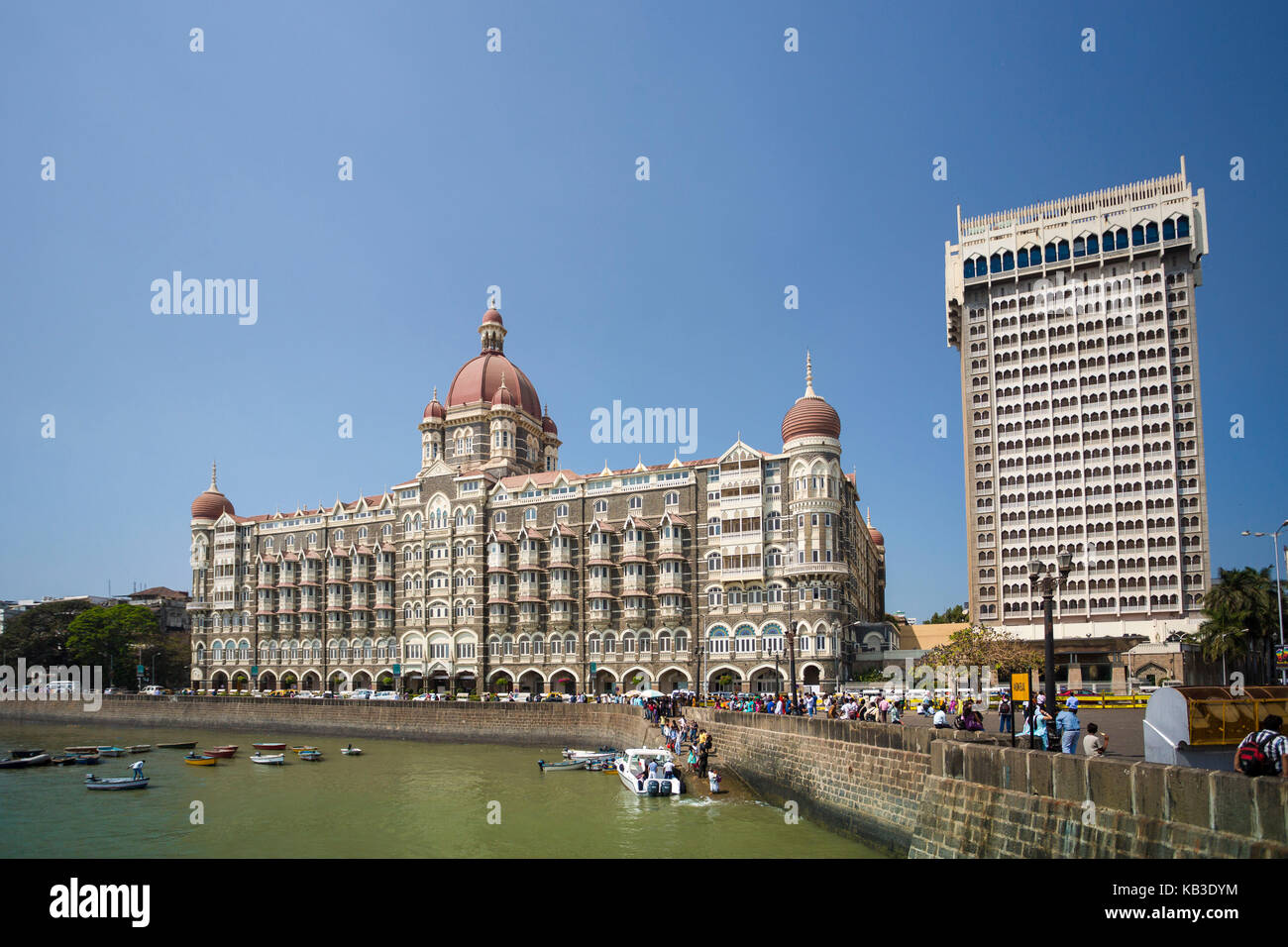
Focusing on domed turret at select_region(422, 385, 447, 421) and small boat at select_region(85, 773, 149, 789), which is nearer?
small boat at select_region(85, 773, 149, 789)

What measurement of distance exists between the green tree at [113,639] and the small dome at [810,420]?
83321 millimetres

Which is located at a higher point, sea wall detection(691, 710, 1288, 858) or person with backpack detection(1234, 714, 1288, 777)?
person with backpack detection(1234, 714, 1288, 777)

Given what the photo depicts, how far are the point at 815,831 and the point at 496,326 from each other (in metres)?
76.9

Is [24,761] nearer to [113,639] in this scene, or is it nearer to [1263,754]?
[113,639]

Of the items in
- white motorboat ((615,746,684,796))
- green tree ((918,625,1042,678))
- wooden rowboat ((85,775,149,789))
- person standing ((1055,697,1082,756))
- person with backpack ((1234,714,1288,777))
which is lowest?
wooden rowboat ((85,775,149,789))

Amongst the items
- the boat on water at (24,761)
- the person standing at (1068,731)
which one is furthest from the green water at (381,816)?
Result: the person standing at (1068,731)

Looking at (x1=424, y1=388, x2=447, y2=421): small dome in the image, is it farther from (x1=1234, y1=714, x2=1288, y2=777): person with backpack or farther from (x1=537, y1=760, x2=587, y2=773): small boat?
(x1=1234, y1=714, x2=1288, y2=777): person with backpack

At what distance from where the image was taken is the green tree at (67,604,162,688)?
105 metres

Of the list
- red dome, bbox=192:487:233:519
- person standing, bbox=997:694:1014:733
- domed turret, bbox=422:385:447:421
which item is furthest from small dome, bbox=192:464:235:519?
person standing, bbox=997:694:1014:733

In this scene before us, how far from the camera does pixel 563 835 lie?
3262cm

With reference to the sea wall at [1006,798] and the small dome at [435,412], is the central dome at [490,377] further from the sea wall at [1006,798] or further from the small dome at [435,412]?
the sea wall at [1006,798]

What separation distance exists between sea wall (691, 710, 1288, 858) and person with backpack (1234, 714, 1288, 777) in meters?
1.00

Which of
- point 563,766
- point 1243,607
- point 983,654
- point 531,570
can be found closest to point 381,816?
point 563,766
